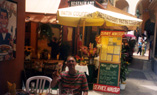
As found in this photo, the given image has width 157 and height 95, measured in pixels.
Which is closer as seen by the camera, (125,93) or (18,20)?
(18,20)

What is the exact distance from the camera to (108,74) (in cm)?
694

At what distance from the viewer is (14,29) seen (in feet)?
16.9

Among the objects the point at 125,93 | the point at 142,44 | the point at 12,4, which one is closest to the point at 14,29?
the point at 12,4

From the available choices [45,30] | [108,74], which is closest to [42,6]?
[45,30]

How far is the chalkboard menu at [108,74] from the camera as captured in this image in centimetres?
684

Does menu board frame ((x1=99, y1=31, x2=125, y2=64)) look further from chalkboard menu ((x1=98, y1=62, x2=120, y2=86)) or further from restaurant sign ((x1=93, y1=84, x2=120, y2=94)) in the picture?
restaurant sign ((x1=93, y1=84, x2=120, y2=94))

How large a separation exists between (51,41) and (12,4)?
544 cm

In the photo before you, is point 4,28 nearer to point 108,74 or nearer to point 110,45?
point 110,45

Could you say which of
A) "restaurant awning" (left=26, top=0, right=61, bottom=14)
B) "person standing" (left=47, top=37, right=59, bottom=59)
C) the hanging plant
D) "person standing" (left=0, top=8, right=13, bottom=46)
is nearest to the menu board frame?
"restaurant awning" (left=26, top=0, right=61, bottom=14)

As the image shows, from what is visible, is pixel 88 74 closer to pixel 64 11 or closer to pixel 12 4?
pixel 64 11

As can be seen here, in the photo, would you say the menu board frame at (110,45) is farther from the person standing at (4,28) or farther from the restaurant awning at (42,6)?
the person standing at (4,28)

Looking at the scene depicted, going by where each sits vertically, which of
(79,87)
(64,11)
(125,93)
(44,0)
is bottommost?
(125,93)

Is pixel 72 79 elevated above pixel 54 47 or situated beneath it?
situated beneath

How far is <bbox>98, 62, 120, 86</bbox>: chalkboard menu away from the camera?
6.84 meters
